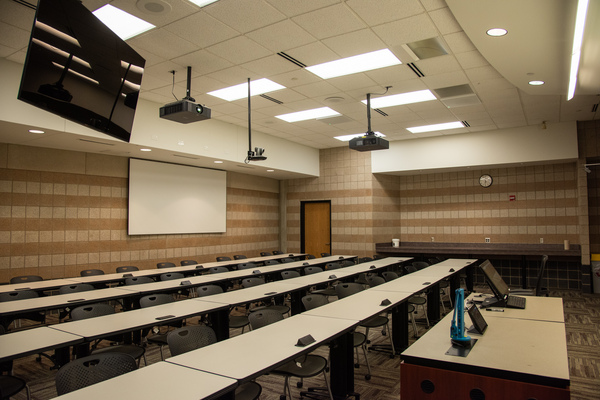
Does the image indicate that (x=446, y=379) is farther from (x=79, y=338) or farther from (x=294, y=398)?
(x=79, y=338)

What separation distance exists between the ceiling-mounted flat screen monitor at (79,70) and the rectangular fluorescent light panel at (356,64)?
2.68 metres

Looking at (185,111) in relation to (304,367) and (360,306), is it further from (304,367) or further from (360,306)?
(304,367)

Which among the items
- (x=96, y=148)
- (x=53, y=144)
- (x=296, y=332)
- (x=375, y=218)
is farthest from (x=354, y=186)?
(x=296, y=332)

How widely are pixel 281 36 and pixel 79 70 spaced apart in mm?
2372

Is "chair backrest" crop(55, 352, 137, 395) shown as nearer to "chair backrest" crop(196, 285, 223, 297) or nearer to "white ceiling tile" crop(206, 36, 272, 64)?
"chair backrest" crop(196, 285, 223, 297)

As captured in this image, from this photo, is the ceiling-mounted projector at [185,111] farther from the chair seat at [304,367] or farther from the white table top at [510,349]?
the white table top at [510,349]

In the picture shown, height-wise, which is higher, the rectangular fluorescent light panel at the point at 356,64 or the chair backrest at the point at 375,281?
the rectangular fluorescent light panel at the point at 356,64

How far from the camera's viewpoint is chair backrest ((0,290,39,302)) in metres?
4.50

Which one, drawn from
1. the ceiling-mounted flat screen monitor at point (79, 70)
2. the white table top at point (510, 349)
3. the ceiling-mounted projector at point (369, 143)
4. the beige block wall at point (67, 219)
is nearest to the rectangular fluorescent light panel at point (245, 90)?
the ceiling-mounted projector at point (369, 143)

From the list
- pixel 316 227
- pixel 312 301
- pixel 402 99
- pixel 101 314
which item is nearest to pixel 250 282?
pixel 312 301

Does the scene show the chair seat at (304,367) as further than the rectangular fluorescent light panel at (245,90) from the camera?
No

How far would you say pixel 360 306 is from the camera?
3.97 metres

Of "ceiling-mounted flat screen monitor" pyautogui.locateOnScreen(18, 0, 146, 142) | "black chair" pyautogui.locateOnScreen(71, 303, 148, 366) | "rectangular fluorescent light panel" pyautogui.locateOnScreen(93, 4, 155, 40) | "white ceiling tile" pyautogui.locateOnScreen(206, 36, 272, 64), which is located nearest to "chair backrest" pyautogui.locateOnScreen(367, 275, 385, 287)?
"black chair" pyautogui.locateOnScreen(71, 303, 148, 366)

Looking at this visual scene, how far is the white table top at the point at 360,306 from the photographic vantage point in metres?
3.61
